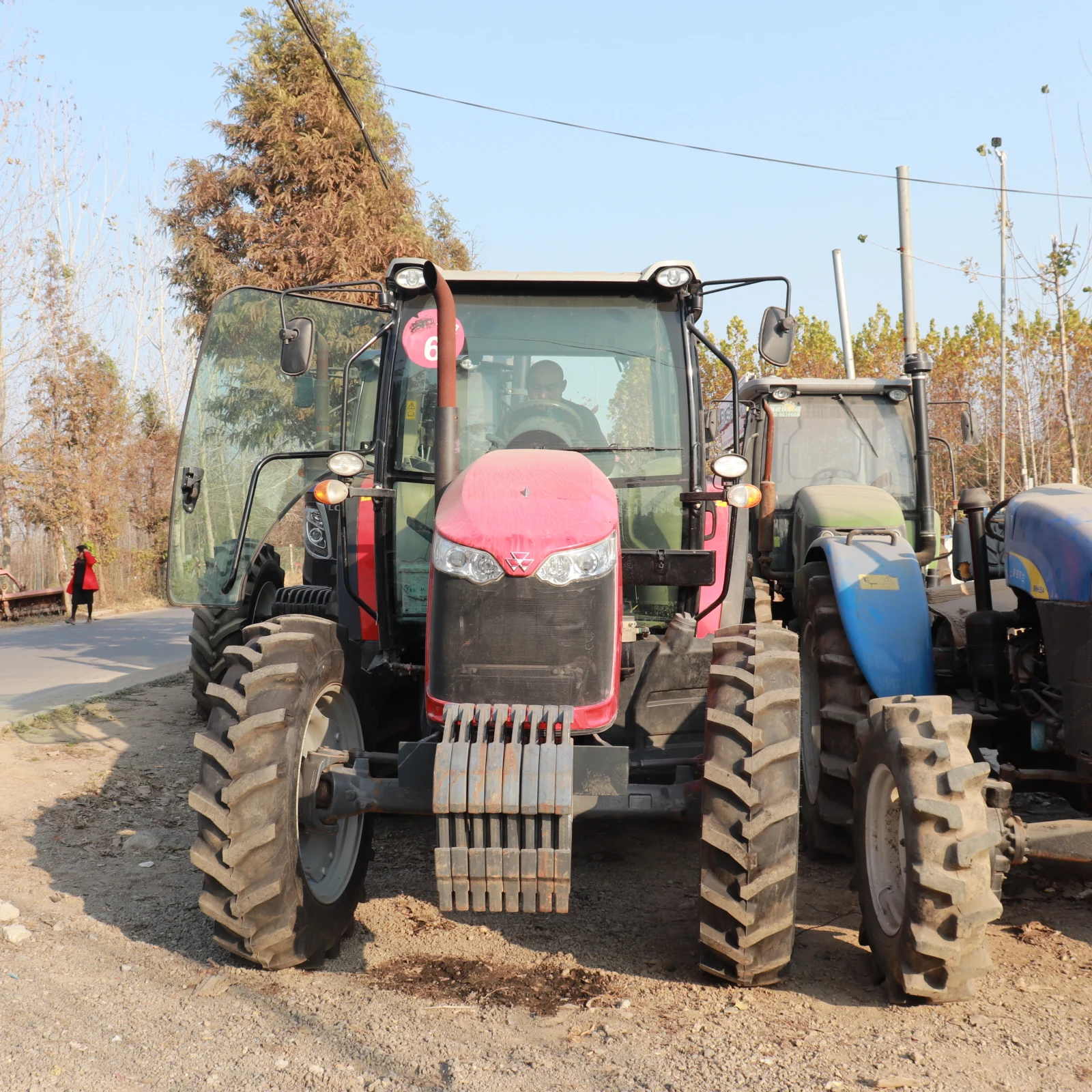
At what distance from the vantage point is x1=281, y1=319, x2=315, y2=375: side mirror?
537 cm

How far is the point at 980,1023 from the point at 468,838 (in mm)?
1642

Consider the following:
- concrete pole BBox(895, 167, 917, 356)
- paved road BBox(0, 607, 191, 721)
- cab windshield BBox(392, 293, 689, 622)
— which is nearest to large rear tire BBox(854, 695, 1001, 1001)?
cab windshield BBox(392, 293, 689, 622)

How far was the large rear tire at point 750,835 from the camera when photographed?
3.64m

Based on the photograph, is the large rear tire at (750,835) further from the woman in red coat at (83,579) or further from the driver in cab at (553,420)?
the woman in red coat at (83,579)

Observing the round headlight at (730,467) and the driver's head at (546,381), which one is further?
the driver's head at (546,381)

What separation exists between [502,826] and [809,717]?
2753 millimetres

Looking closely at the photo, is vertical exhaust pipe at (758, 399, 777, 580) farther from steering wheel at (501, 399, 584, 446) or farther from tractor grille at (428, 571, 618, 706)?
tractor grille at (428, 571, 618, 706)

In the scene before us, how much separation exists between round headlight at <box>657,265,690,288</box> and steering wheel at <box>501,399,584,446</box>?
2.16 ft

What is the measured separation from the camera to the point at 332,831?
14.8 ft

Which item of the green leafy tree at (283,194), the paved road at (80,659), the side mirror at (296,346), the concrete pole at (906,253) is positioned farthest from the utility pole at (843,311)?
the side mirror at (296,346)

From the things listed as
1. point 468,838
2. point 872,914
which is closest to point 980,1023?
point 872,914

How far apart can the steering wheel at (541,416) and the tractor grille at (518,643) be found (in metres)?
1.19

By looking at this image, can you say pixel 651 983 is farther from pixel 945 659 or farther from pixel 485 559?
pixel 945 659

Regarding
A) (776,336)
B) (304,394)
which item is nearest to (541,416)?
(776,336)
